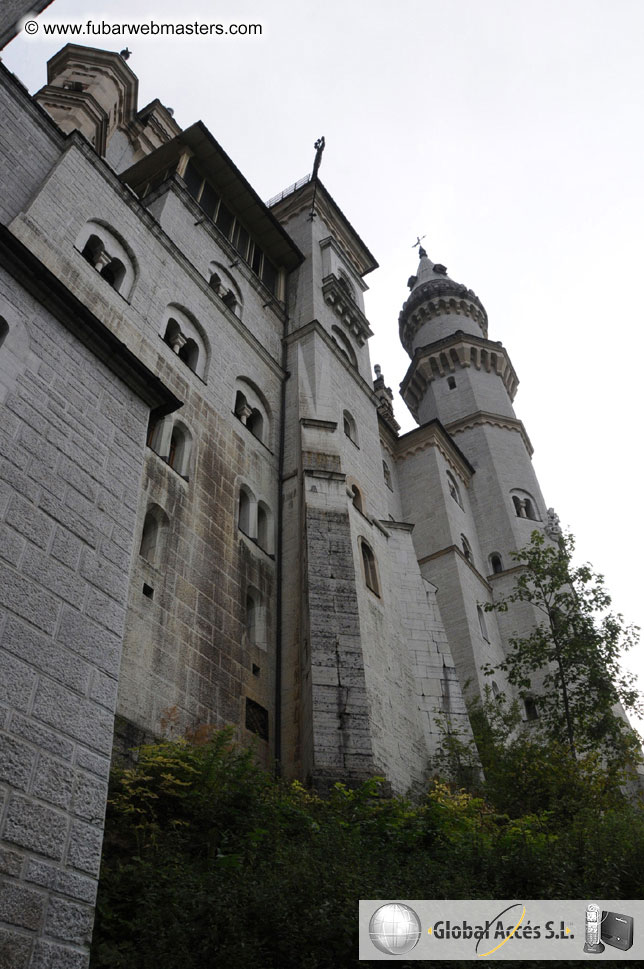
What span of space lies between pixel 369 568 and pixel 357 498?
8.07 ft

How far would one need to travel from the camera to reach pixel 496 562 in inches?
1201

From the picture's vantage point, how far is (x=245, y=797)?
9.67 metres

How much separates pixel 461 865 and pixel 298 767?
222 inches

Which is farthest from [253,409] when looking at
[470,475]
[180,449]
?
[470,475]

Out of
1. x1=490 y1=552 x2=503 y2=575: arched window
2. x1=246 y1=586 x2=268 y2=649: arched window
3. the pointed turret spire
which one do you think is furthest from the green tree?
the pointed turret spire

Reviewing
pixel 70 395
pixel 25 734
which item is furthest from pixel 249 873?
pixel 70 395

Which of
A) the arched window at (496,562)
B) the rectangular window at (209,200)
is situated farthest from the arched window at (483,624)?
the rectangular window at (209,200)

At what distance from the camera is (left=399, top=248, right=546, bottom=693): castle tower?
26047mm

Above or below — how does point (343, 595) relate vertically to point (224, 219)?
below

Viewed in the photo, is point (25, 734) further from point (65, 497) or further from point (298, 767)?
point (298, 767)

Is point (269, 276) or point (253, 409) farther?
point (269, 276)

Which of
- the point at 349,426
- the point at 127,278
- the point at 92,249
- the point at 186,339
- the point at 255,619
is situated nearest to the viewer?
the point at 255,619

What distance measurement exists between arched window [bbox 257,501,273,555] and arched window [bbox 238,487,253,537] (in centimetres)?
39

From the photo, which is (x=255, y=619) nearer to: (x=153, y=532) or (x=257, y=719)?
(x=257, y=719)
